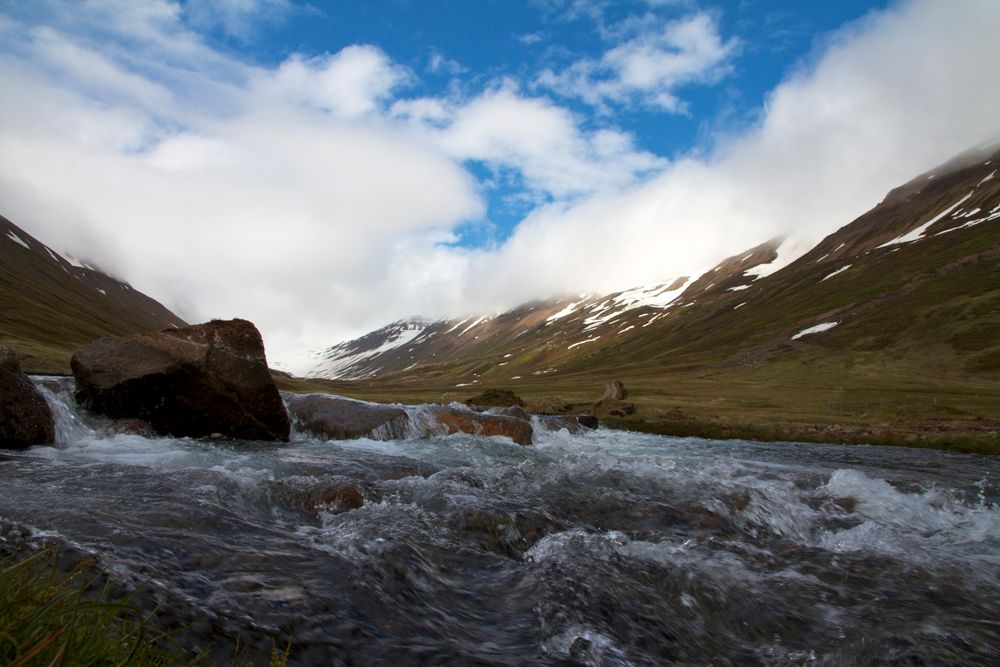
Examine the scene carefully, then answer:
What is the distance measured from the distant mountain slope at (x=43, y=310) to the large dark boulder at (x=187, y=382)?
106 ft

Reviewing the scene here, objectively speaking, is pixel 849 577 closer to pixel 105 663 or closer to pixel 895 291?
pixel 105 663

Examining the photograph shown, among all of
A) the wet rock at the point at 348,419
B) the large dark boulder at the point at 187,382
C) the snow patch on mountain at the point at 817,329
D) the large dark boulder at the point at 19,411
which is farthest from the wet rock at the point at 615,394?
the snow patch on mountain at the point at 817,329

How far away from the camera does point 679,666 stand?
8062 mm

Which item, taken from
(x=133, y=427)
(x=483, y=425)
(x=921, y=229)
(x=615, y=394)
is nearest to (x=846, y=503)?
(x=483, y=425)

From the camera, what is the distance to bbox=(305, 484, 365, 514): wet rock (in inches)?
549

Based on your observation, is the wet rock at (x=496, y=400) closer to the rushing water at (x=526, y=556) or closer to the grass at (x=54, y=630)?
the rushing water at (x=526, y=556)

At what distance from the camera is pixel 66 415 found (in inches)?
916

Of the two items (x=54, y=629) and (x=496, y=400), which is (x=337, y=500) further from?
(x=496, y=400)

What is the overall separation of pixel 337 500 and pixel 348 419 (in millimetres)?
18001

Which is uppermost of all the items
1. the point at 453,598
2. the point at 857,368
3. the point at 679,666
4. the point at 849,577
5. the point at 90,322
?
the point at 90,322

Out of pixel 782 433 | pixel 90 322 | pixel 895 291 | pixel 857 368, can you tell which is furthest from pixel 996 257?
pixel 90 322

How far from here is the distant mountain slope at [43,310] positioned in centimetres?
6412

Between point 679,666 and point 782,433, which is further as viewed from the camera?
point 782,433

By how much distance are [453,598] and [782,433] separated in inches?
1551
